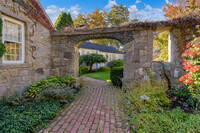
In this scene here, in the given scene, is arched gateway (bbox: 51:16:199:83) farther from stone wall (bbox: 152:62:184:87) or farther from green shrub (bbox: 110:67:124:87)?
green shrub (bbox: 110:67:124:87)

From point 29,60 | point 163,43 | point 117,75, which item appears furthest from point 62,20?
point 163,43

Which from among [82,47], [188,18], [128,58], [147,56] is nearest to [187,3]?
[188,18]

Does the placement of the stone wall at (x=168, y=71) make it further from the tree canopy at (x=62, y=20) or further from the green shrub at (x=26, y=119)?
the tree canopy at (x=62, y=20)

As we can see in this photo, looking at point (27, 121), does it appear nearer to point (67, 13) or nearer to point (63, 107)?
point (63, 107)

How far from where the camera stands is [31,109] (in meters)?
3.07

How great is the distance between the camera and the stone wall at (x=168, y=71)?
4762 mm

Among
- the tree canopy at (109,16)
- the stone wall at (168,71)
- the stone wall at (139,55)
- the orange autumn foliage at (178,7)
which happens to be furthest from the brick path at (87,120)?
the tree canopy at (109,16)

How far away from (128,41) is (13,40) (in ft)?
14.3

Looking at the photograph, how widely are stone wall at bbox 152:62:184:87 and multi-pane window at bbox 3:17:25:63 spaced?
524 centimetres

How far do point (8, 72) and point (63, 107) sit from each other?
2.07 m

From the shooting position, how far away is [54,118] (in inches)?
113

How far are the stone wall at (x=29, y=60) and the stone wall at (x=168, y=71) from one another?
4882mm

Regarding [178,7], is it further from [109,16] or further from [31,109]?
[109,16]

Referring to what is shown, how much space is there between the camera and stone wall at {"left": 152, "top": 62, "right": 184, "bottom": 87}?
4762 mm
